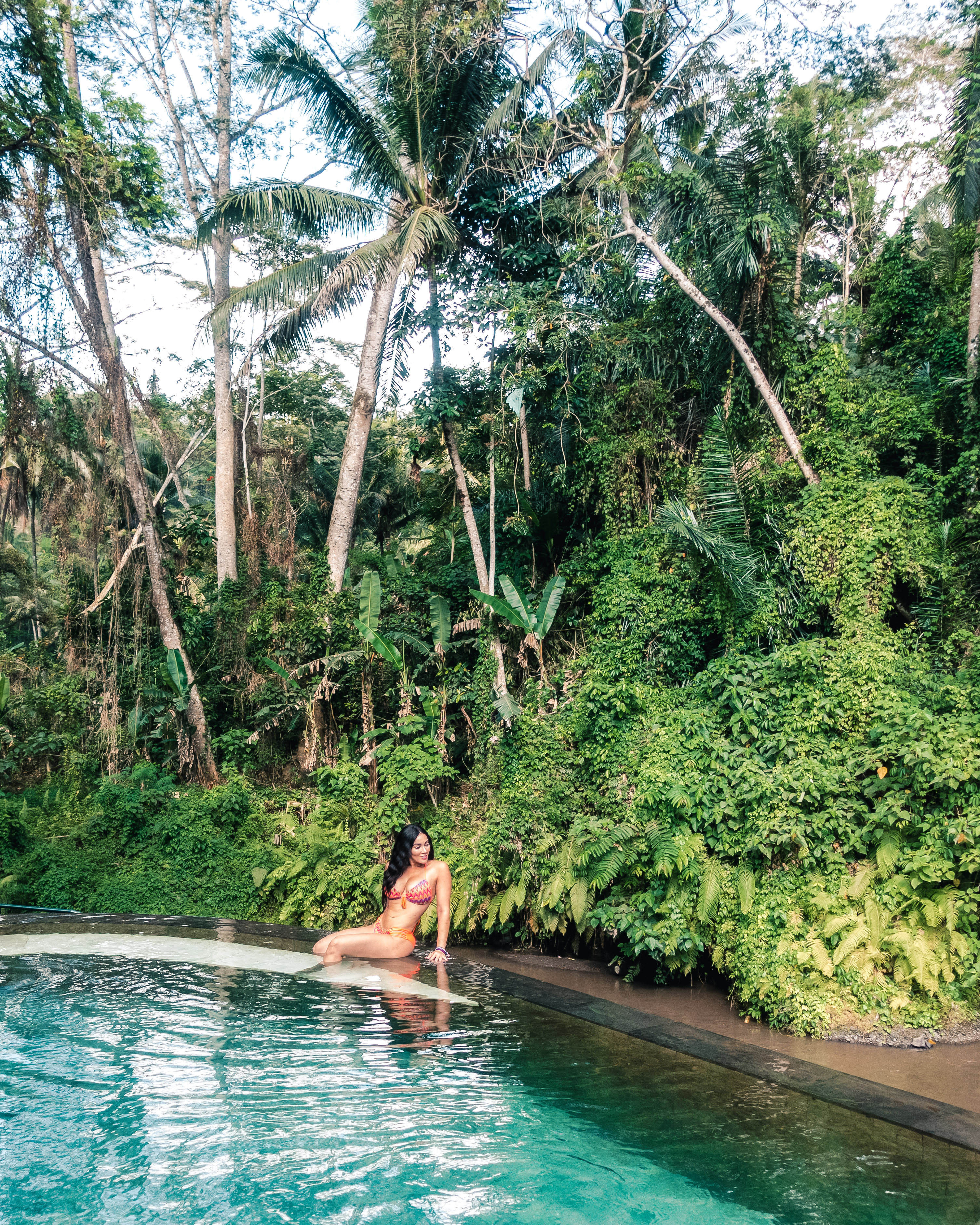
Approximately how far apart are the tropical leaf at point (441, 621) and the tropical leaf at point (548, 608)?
5.10 ft

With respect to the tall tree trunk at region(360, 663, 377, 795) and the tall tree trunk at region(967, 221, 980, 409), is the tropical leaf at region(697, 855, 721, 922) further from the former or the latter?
the tall tree trunk at region(967, 221, 980, 409)

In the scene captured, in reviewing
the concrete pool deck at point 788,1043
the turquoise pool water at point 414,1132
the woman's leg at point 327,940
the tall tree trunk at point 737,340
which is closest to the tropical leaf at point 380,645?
the concrete pool deck at point 788,1043

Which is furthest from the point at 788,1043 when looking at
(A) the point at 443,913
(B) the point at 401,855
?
A: (B) the point at 401,855

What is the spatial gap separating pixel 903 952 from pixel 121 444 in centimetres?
1208

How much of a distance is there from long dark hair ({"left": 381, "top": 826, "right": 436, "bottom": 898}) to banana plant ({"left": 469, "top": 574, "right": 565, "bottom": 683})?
12.3 feet

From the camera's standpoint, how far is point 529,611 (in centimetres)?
1097

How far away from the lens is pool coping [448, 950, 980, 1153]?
401 centimetres

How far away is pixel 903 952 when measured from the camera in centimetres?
644

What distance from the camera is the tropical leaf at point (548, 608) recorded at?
10.6m

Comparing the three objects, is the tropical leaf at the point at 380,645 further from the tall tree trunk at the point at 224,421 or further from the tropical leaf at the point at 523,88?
the tropical leaf at the point at 523,88

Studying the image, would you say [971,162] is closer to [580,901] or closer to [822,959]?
[822,959]

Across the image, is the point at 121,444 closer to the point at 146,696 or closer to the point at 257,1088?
the point at 146,696

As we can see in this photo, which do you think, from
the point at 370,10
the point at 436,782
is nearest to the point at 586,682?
the point at 436,782

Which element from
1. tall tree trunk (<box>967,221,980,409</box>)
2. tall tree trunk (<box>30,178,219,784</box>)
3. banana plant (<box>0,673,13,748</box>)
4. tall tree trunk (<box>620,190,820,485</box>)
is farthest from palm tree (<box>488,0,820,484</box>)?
banana plant (<box>0,673,13,748</box>)
